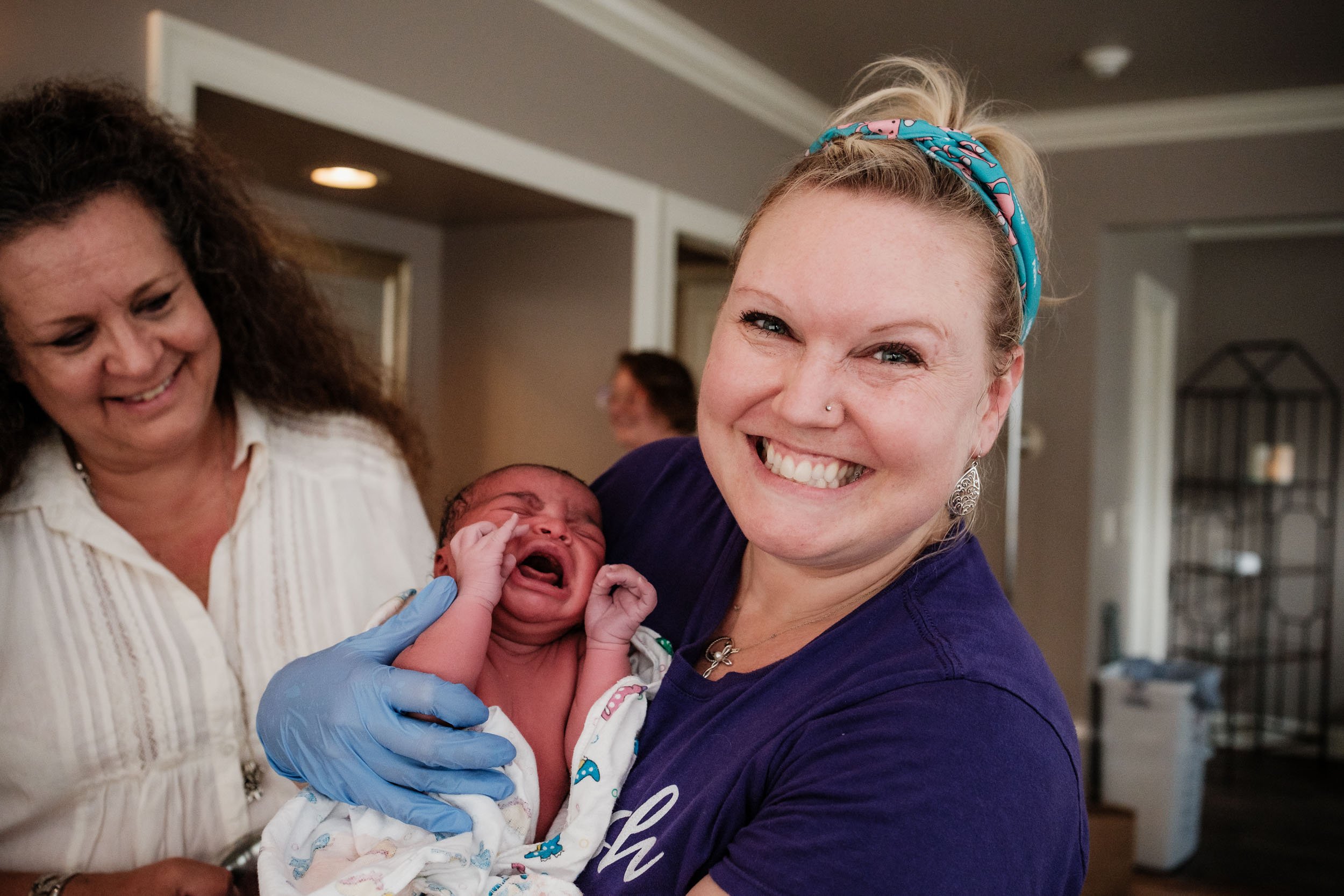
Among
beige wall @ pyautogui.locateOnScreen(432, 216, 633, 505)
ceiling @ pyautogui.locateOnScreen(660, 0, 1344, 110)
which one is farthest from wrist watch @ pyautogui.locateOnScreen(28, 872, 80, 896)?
ceiling @ pyautogui.locateOnScreen(660, 0, 1344, 110)

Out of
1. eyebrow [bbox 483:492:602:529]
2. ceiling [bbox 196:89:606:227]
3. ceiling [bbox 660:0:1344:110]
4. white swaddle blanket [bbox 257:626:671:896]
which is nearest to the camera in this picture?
white swaddle blanket [bbox 257:626:671:896]

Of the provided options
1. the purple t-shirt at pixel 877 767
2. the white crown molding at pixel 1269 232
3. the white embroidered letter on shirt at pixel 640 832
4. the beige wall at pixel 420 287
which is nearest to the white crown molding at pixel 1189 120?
the white crown molding at pixel 1269 232

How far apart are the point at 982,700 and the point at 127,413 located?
122cm

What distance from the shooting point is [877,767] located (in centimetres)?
81

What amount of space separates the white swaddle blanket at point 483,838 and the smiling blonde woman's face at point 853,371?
0.29 meters

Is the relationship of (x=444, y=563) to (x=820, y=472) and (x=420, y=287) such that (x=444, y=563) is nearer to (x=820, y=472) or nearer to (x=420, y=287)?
(x=820, y=472)

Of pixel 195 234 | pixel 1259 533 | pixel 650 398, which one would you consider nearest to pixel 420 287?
pixel 650 398

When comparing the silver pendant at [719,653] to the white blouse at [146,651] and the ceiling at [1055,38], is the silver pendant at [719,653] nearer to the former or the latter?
the white blouse at [146,651]

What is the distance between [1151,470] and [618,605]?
563 centimetres

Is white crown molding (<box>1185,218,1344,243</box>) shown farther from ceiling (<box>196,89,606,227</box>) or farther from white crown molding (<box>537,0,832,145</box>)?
ceiling (<box>196,89,606,227</box>)

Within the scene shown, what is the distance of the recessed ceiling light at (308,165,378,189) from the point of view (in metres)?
2.73

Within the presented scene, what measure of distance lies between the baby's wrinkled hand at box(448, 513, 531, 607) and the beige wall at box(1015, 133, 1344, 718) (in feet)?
12.0

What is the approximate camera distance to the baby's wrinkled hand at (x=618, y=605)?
3.94 ft

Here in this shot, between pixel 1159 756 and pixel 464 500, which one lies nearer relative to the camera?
pixel 464 500
